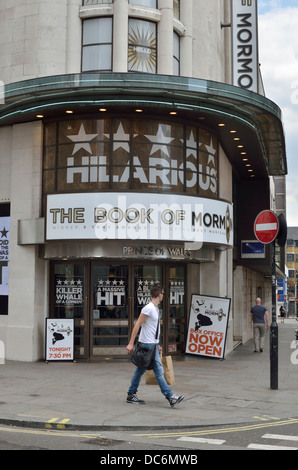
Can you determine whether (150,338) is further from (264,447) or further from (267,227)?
(267,227)

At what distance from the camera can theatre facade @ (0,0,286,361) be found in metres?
14.6

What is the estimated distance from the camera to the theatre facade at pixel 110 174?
575 inches

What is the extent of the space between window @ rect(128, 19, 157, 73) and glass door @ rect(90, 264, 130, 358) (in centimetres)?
567

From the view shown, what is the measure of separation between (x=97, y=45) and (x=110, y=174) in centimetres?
387

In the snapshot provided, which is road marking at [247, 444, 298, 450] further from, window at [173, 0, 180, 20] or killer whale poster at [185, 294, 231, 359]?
window at [173, 0, 180, 20]

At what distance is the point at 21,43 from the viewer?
16.3 metres

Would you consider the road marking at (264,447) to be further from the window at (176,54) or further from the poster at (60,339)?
the window at (176,54)

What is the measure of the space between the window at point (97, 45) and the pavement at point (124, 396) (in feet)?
26.5

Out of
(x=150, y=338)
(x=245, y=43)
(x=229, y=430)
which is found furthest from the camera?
(x=245, y=43)

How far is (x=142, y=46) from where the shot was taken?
642 inches

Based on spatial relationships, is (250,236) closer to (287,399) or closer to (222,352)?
(222,352)

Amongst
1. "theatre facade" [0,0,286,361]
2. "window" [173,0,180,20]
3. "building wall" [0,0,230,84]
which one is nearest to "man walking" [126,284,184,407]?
"theatre facade" [0,0,286,361]

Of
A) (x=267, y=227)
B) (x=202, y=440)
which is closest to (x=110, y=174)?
(x=267, y=227)
